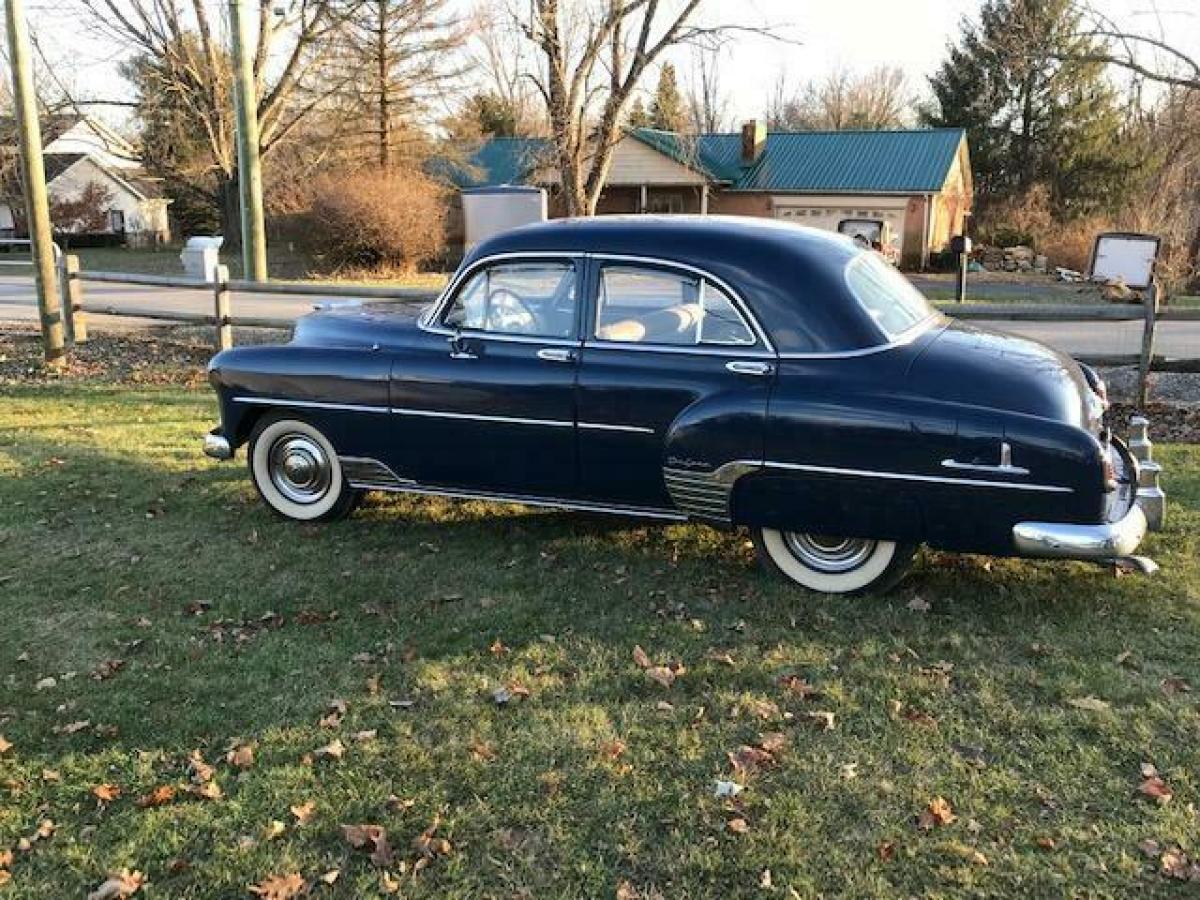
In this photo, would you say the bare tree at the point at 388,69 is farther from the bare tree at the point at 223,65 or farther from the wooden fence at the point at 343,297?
the wooden fence at the point at 343,297

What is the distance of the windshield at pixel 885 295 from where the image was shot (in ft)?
16.2

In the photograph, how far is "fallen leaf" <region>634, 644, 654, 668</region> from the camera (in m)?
4.34

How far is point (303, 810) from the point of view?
337cm

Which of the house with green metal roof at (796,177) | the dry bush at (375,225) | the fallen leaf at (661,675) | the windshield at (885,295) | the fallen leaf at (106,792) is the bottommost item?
the fallen leaf at (106,792)

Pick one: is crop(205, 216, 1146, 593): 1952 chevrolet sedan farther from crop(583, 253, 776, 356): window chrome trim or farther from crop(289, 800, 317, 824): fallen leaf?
crop(289, 800, 317, 824): fallen leaf

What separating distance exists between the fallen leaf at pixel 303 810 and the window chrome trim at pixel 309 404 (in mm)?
2721

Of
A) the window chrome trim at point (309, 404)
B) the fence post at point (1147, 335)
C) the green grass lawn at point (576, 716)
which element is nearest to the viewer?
the green grass lawn at point (576, 716)

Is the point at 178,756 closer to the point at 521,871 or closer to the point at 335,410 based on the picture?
the point at 521,871

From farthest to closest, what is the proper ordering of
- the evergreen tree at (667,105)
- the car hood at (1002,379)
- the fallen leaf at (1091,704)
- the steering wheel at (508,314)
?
the evergreen tree at (667,105) → the steering wheel at (508,314) → the car hood at (1002,379) → the fallen leaf at (1091,704)

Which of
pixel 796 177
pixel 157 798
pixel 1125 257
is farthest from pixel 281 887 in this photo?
pixel 796 177

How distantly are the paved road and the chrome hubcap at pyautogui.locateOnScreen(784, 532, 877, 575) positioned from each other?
4.40m

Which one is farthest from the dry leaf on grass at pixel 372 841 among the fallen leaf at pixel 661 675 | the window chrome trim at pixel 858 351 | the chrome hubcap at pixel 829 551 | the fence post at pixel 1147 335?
the fence post at pixel 1147 335

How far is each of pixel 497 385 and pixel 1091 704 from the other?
3094mm

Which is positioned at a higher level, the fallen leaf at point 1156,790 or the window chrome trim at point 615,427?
the window chrome trim at point 615,427
